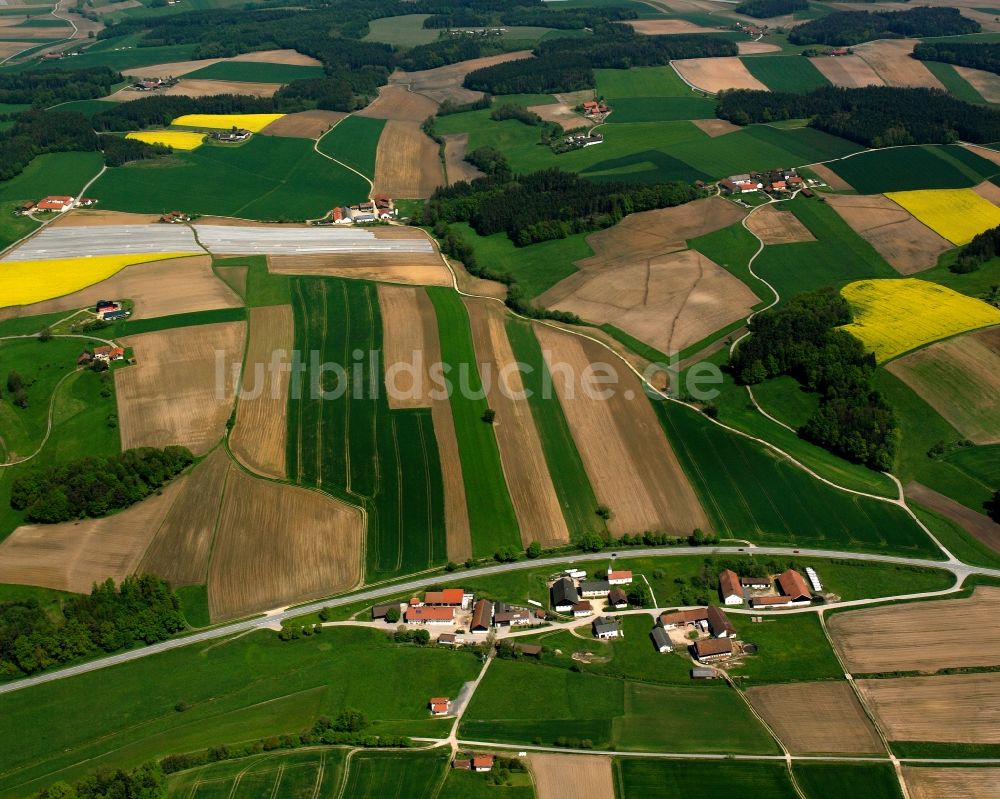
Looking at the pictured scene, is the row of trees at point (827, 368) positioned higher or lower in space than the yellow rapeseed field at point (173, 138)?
lower

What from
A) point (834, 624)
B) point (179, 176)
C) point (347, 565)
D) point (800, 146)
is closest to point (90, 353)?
point (347, 565)

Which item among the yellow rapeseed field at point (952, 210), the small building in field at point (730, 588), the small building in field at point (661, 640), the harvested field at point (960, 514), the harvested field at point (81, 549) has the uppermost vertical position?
the yellow rapeseed field at point (952, 210)

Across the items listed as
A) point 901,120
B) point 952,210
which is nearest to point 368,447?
point 952,210

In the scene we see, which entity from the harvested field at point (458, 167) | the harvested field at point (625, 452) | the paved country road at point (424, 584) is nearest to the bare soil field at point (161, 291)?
the harvested field at point (625, 452)

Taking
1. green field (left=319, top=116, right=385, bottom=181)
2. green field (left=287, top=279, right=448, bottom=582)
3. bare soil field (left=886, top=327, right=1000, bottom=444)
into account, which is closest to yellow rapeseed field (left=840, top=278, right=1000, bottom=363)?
bare soil field (left=886, top=327, right=1000, bottom=444)

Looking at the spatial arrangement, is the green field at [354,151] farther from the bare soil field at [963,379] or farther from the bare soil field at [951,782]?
the bare soil field at [951,782]

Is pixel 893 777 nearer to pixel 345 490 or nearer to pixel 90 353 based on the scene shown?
pixel 345 490
